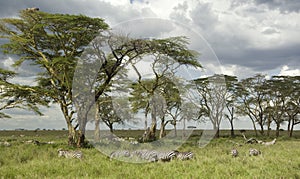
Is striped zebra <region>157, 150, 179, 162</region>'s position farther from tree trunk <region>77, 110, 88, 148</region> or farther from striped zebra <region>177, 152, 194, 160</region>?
tree trunk <region>77, 110, 88, 148</region>

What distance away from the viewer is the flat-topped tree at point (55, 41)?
65.4 feet

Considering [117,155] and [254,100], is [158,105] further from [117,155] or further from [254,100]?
[254,100]

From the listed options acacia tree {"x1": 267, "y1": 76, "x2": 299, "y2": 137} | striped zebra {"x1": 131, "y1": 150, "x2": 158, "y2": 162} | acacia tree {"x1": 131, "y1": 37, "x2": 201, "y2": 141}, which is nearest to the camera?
striped zebra {"x1": 131, "y1": 150, "x2": 158, "y2": 162}

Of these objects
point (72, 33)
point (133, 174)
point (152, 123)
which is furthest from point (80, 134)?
point (133, 174)

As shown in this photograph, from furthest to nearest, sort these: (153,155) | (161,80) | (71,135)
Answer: (161,80) < (71,135) < (153,155)

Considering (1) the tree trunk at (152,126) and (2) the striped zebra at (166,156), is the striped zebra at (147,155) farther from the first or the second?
(1) the tree trunk at (152,126)

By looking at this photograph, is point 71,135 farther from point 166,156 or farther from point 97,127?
point 166,156

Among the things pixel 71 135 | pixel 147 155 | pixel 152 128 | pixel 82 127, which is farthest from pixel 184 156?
pixel 71 135

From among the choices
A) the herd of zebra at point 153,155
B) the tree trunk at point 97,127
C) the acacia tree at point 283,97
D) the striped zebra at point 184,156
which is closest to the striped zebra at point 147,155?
the herd of zebra at point 153,155

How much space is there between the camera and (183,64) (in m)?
21.8

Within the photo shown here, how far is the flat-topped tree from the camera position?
65.4 feet

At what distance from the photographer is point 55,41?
22703 millimetres

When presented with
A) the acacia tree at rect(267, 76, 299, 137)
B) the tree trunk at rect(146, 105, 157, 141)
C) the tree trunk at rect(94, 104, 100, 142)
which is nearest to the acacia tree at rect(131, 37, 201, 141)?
the tree trunk at rect(146, 105, 157, 141)

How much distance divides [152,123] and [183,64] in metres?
4.87
